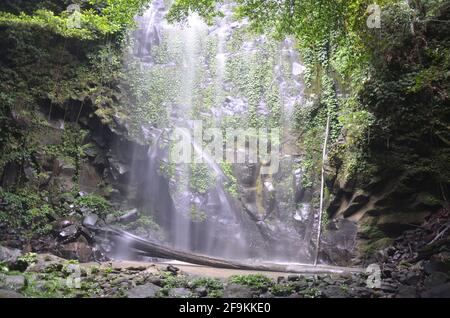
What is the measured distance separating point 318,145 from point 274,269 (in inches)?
182

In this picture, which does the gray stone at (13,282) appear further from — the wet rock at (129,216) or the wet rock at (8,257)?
the wet rock at (129,216)

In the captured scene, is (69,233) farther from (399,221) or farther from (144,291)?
(399,221)

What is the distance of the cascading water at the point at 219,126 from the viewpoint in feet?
34.1

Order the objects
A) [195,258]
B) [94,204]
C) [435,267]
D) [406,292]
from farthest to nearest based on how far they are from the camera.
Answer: [94,204] < [195,258] < [435,267] < [406,292]

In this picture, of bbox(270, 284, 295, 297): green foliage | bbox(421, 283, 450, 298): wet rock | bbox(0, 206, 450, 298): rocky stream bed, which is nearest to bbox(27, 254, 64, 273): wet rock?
bbox(0, 206, 450, 298): rocky stream bed

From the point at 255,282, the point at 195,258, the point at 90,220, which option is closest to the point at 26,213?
the point at 90,220

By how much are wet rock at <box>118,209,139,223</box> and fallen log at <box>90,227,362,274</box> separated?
37.7 inches

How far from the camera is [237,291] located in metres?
4.30

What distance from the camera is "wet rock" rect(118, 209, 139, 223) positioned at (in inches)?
381

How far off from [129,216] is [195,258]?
3071mm

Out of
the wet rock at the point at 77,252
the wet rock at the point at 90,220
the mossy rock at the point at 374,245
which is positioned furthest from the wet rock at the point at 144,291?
the mossy rock at the point at 374,245

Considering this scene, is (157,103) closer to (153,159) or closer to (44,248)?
(153,159)

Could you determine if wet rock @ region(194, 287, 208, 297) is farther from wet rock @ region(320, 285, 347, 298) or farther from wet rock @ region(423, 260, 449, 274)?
wet rock @ region(423, 260, 449, 274)

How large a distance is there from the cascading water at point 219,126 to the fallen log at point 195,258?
1.83m
